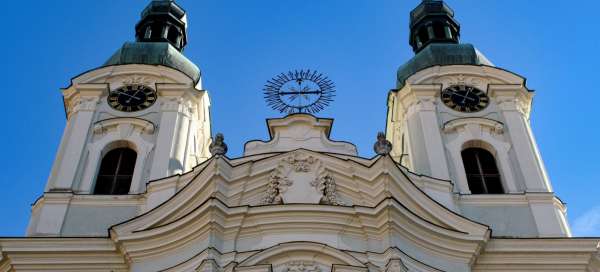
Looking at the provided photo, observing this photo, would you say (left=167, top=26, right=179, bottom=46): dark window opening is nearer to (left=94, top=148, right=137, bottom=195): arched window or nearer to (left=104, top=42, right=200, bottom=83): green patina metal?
(left=104, top=42, right=200, bottom=83): green patina metal

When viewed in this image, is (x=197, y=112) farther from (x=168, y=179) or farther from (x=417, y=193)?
(x=417, y=193)

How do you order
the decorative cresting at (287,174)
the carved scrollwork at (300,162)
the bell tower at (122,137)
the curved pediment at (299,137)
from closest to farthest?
the decorative cresting at (287,174) < the carved scrollwork at (300,162) < the bell tower at (122,137) < the curved pediment at (299,137)

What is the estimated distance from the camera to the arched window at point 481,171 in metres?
21.1

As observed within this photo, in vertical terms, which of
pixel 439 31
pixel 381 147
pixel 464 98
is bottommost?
pixel 381 147

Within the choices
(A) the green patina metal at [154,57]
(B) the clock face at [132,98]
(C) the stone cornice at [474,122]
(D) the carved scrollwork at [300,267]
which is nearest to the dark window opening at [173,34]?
(A) the green patina metal at [154,57]

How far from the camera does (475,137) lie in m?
22.3

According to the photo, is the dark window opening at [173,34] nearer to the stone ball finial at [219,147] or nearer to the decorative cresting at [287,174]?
Result: the stone ball finial at [219,147]

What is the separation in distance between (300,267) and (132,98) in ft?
29.5

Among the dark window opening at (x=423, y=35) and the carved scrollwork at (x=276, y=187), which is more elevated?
the dark window opening at (x=423, y=35)

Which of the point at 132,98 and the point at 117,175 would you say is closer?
the point at 117,175

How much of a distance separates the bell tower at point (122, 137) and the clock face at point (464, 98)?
252 inches

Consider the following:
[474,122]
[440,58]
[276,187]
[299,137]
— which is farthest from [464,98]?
[276,187]

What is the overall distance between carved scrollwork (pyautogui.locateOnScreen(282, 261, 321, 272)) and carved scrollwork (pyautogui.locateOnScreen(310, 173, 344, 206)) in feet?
6.43

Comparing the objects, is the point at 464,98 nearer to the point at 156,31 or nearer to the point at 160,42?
the point at 160,42
